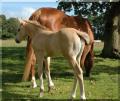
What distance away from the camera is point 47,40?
779 cm

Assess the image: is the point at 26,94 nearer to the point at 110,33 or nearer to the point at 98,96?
the point at 98,96

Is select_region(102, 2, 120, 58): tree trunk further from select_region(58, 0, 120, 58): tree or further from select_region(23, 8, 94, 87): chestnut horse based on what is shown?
select_region(23, 8, 94, 87): chestnut horse

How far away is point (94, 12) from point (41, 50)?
1403cm

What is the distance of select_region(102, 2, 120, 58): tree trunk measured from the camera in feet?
61.1

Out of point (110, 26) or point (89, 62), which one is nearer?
point (89, 62)

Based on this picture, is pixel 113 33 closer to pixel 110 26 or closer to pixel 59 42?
pixel 110 26

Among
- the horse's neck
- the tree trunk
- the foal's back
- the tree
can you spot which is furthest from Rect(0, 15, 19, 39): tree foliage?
the tree trunk

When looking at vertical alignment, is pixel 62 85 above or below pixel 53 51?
below

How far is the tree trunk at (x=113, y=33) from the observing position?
733 inches

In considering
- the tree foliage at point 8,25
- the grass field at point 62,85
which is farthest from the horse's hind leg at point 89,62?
the tree foliage at point 8,25

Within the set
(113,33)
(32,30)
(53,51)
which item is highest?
(32,30)

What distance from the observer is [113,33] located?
19.1 metres

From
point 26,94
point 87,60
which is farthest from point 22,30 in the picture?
point 87,60

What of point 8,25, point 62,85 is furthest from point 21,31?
point 8,25
